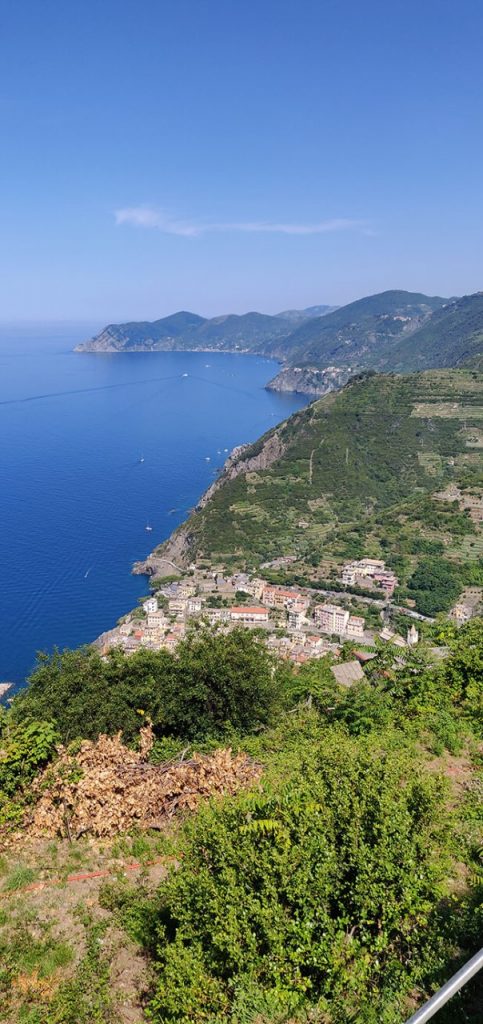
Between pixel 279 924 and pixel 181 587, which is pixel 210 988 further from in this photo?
pixel 181 587

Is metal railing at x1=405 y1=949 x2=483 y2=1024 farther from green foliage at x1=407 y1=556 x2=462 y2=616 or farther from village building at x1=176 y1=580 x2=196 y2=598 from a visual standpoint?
village building at x1=176 y1=580 x2=196 y2=598

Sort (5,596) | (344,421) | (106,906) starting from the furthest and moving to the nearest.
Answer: (344,421), (5,596), (106,906)

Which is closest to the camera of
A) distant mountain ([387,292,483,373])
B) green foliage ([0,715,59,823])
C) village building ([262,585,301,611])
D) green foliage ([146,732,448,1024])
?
green foliage ([146,732,448,1024])

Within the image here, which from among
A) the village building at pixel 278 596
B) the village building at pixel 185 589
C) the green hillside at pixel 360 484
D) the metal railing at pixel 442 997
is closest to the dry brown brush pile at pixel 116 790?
the metal railing at pixel 442 997

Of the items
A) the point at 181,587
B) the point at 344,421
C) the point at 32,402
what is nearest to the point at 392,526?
the point at 181,587

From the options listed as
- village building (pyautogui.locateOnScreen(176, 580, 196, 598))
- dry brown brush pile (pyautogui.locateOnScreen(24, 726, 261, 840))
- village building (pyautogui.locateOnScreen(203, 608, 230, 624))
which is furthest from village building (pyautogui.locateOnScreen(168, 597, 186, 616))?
dry brown brush pile (pyautogui.locateOnScreen(24, 726, 261, 840))

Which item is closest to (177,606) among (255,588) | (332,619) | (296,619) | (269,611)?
(255,588)
